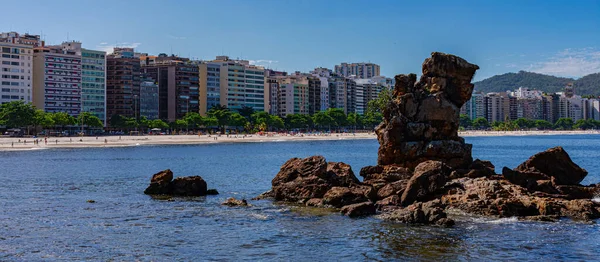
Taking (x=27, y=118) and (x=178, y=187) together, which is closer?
(x=178, y=187)

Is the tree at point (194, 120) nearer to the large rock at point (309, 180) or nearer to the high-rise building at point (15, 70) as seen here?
the high-rise building at point (15, 70)

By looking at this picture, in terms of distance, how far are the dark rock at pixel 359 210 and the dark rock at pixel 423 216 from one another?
1428 mm

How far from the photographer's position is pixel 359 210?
29312 millimetres

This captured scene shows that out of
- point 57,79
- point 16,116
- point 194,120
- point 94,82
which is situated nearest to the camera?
point 16,116

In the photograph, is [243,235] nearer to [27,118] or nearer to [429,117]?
[429,117]

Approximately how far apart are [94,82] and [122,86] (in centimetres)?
853

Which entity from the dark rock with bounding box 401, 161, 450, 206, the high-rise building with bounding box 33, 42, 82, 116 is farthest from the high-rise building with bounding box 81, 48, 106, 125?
the dark rock with bounding box 401, 161, 450, 206

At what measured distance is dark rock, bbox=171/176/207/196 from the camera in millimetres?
37562

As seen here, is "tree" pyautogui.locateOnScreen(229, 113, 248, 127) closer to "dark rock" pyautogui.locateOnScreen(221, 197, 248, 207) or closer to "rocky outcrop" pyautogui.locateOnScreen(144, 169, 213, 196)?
"rocky outcrop" pyautogui.locateOnScreen(144, 169, 213, 196)

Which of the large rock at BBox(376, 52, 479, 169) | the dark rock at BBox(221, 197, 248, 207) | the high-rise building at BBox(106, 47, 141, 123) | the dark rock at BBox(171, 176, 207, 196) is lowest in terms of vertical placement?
the dark rock at BBox(221, 197, 248, 207)

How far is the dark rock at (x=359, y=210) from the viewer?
95.5 feet

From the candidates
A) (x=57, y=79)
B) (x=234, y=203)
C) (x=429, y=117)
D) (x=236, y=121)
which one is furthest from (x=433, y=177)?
(x=57, y=79)

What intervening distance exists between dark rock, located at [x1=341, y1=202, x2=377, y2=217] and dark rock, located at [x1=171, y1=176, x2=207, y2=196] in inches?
429

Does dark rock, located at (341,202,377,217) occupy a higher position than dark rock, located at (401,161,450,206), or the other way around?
dark rock, located at (401,161,450,206)
